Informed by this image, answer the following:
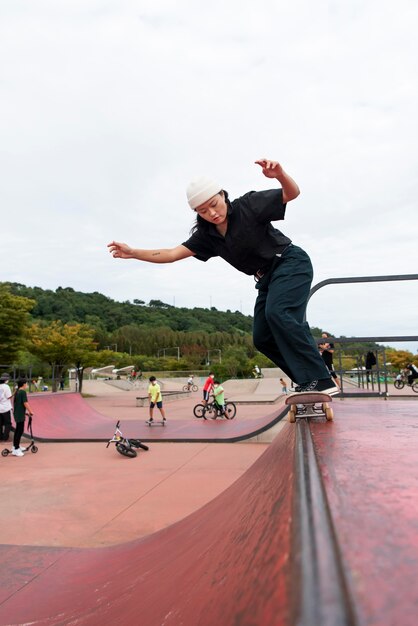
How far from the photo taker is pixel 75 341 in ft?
89.2

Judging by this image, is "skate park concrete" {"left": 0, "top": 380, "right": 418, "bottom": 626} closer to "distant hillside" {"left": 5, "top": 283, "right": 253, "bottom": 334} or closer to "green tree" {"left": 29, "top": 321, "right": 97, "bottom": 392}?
"green tree" {"left": 29, "top": 321, "right": 97, "bottom": 392}

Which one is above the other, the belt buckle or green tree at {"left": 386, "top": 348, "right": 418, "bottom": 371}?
the belt buckle

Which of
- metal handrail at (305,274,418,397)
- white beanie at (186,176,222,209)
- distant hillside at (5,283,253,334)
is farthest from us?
→ distant hillside at (5,283,253,334)

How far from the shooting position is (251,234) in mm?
2510

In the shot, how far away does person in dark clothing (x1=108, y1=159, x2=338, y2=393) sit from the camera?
7.90ft

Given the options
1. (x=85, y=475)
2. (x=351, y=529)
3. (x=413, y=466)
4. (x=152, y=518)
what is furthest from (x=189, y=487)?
(x=351, y=529)

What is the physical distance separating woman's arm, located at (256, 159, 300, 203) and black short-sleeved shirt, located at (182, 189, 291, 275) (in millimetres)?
43

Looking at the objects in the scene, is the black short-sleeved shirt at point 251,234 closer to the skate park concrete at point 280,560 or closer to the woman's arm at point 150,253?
the woman's arm at point 150,253

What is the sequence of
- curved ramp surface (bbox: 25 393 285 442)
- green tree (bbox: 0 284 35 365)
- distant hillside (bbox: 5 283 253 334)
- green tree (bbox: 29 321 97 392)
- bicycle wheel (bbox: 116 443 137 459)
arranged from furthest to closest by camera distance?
distant hillside (bbox: 5 283 253 334), green tree (bbox: 29 321 97 392), green tree (bbox: 0 284 35 365), curved ramp surface (bbox: 25 393 285 442), bicycle wheel (bbox: 116 443 137 459)

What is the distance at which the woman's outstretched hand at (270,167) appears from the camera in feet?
7.30

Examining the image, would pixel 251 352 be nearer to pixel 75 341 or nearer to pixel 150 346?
pixel 150 346

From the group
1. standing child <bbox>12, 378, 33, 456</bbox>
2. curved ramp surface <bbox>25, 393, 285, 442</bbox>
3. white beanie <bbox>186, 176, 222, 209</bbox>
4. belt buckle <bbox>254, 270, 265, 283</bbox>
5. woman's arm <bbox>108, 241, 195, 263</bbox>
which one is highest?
white beanie <bbox>186, 176, 222, 209</bbox>

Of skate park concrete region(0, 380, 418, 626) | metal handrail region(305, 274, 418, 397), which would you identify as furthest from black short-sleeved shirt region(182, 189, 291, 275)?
metal handrail region(305, 274, 418, 397)

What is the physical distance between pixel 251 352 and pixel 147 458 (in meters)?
76.4
